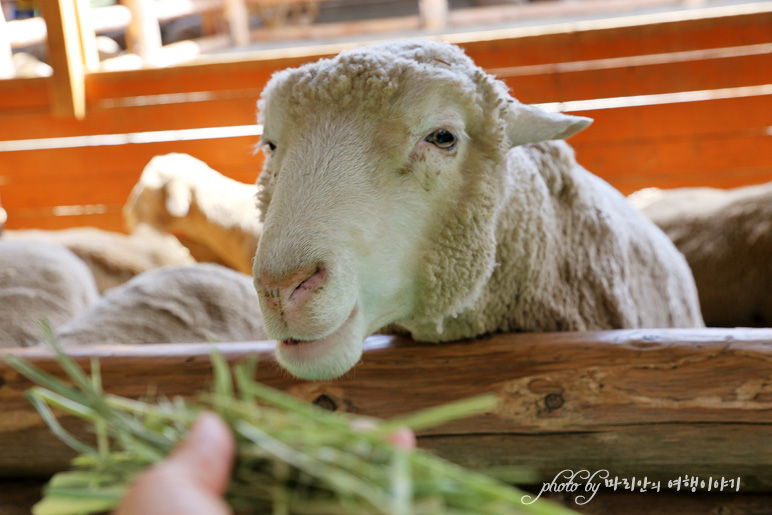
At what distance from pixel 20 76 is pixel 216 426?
5.41 m

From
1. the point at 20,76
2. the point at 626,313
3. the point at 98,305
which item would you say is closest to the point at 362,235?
the point at 626,313

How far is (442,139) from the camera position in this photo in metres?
1.46

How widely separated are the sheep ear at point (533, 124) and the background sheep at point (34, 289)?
74.4 inches

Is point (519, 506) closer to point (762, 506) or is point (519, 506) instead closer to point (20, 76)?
point (762, 506)

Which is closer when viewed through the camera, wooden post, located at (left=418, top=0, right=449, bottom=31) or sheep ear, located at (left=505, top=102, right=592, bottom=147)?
sheep ear, located at (left=505, top=102, right=592, bottom=147)

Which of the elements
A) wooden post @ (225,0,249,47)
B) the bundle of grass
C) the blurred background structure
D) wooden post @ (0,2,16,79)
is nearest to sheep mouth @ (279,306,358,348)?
the bundle of grass

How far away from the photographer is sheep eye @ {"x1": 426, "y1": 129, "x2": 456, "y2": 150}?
1.45m

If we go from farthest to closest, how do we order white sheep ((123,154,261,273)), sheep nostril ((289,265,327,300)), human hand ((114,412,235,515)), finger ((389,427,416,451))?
1. white sheep ((123,154,261,273))
2. sheep nostril ((289,265,327,300))
3. finger ((389,427,416,451))
4. human hand ((114,412,235,515))

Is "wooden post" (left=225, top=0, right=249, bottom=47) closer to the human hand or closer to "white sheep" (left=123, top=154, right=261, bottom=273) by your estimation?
"white sheep" (left=123, top=154, right=261, bottom=273)

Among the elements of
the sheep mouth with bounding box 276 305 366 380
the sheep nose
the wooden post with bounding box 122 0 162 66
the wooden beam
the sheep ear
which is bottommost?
the wooden beam

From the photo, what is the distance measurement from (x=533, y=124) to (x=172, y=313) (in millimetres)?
1411

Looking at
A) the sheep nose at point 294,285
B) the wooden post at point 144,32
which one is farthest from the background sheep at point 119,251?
the sheep nose at point 294,285

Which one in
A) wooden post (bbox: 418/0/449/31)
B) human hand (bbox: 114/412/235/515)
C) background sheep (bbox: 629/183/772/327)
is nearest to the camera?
human hand (bbox: 114/412/235/515)

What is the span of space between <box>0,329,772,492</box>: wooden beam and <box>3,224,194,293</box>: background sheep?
101 inches
